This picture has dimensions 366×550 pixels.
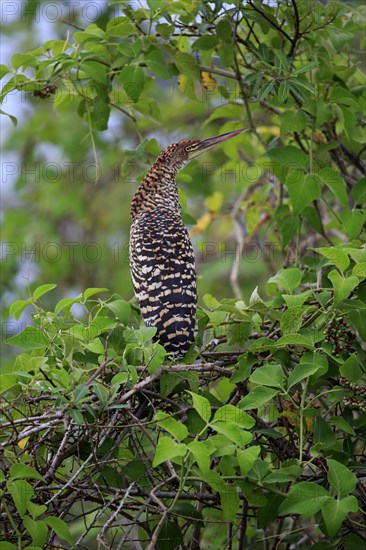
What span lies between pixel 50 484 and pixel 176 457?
23.7 inches

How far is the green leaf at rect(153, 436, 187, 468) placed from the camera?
2523mm

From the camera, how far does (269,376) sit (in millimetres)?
2998

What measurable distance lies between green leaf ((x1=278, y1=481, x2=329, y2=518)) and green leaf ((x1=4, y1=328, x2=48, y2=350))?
41.0 inches

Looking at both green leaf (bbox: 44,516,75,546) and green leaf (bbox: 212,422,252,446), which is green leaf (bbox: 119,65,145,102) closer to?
green leaf (bbox: 212,422,252,446)

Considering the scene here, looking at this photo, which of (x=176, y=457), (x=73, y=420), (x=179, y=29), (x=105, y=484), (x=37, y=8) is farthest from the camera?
(x=37, y=8)

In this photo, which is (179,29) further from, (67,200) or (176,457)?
(67,200)

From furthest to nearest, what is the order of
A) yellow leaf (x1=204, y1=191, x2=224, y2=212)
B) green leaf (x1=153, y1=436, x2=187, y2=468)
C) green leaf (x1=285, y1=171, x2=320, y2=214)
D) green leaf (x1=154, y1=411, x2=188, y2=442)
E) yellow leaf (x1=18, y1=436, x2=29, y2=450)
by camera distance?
yellow leaf (x1=204, y1=191, x2=224, y2=212) → green leaf (x1=285, y1=171, x2=320, y2=214) → yellow leaf (x1=18, y1=436, x2=29, y2=450) → green leaf (x1=154, y1=411, x2=188, y2=442) → green leaf (x1=153, y1=436, x2=187, y2=468)

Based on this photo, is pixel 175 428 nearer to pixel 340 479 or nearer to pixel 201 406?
pixel 201 406

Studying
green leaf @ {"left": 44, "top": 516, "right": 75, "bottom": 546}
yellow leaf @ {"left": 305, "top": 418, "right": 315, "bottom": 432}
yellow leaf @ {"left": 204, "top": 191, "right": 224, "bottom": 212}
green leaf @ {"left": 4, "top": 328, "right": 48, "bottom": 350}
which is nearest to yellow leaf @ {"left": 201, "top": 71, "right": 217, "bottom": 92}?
yellow leaf @ {"left": 204, "top": 191, "right": 224, "bottom": 212}

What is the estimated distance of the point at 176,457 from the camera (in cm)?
265

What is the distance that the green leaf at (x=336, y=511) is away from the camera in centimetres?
275

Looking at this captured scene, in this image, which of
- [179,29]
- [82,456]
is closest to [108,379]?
[82,456]

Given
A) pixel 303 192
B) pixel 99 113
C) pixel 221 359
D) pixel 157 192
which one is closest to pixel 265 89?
pixel 303 192

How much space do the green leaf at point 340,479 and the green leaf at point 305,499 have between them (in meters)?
0.04
